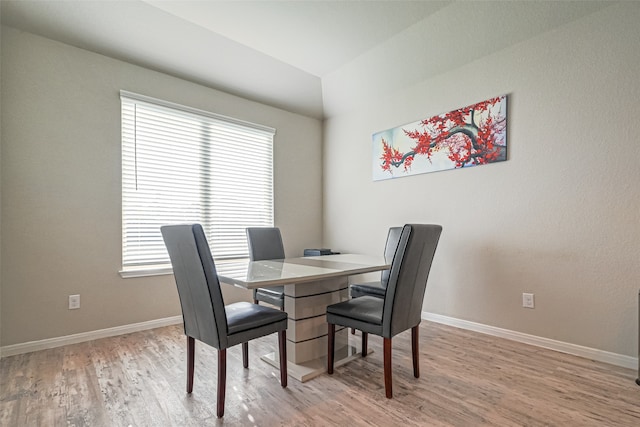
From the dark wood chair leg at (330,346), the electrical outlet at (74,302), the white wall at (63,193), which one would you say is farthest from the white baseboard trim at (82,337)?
the dark wood chair leg at (330,346)

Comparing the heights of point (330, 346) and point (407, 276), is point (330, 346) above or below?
below

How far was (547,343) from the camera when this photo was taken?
8.27ft

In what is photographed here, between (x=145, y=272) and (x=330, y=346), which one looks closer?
(x=330, y=346)

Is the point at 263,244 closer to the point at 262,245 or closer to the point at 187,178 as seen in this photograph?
the point at 262,245

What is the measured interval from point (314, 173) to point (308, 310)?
2.70 m

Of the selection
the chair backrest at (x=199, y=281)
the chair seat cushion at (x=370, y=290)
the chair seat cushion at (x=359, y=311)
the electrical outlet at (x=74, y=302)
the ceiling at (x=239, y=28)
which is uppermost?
the ceiling at (x=239, y=28)

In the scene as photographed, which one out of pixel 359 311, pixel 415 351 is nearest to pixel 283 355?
pixel 359 311

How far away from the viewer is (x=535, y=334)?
2592 mm

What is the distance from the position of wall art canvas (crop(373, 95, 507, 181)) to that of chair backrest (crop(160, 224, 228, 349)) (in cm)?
253

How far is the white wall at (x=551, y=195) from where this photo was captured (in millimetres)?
2227

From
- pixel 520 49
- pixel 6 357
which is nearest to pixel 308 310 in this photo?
pixel 6 357

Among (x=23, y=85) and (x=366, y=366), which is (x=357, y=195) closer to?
(x=366, y=366)

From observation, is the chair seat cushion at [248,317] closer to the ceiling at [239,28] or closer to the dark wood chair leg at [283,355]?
the dark wood chair leg at [283,355]

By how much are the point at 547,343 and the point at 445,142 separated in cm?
195
